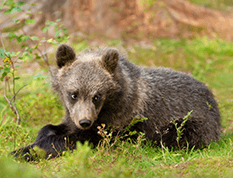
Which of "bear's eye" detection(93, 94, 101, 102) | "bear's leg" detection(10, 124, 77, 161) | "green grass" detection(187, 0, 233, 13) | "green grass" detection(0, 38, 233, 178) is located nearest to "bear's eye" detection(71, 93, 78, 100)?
"bear's eye" detection(93, 94, 101, 102)

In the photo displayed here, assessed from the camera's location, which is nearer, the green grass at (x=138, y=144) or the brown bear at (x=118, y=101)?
the green grass at (x=138, y=144)

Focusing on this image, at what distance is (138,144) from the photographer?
3643 millimetres

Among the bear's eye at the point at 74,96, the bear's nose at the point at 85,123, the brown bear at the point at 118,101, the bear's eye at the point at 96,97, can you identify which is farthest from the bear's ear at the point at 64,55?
the bear's nose at the point at 85,123

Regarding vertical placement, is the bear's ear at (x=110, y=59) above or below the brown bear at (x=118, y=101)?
above

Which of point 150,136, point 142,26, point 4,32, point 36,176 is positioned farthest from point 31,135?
point 142,26

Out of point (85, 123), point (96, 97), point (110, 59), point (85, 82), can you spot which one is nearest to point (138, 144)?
point (85, 123)

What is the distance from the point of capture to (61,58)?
436cm

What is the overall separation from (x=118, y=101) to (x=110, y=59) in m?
0.75

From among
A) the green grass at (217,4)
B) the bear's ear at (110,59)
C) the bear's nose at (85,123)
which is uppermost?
the green grass at (217,4)

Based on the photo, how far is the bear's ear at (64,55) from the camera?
4.25m

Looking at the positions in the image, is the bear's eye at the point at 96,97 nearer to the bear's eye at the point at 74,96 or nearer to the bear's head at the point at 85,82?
the bear's head at the point at 85,82

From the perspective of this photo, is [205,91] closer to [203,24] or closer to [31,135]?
[31,135]

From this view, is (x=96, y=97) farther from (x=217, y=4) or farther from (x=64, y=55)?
(x=217, y=4)

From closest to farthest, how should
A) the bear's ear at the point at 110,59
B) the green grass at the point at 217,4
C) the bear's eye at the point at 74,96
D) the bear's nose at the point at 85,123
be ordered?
the bear's nose at the point at 85,123 < the bear's eye at the point at 74,96 < the bear's ear at the point at 110,59 < the green grass at the point at 217,4
